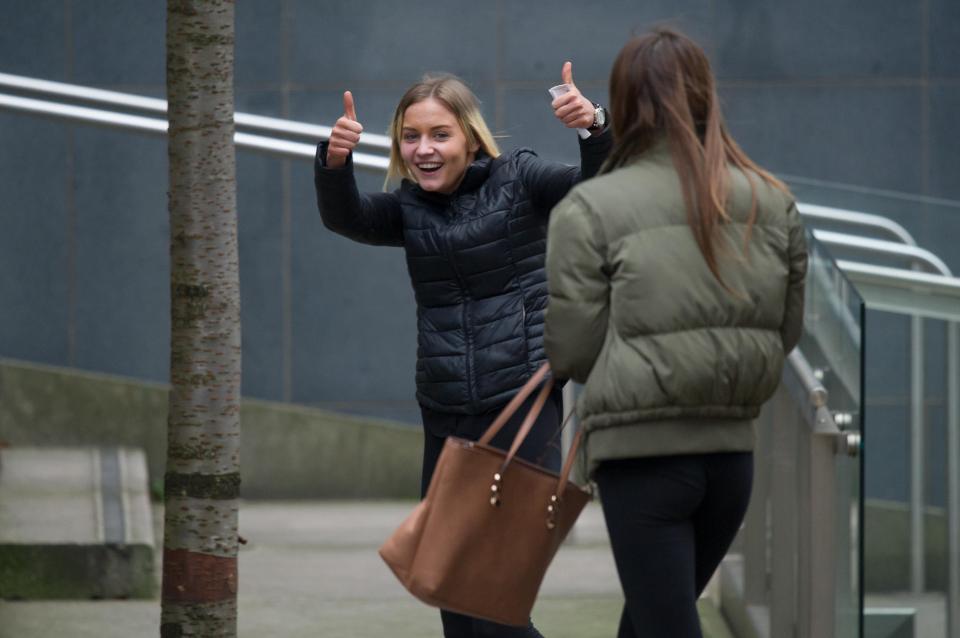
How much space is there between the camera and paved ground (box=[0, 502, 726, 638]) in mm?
5523

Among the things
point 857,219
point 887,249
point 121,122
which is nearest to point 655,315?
point 887,249

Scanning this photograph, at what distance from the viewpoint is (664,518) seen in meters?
3.18

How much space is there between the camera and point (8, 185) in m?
8.58

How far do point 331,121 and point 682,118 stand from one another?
18.6 ft

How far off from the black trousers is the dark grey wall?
4684mm

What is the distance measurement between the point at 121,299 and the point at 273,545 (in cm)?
203

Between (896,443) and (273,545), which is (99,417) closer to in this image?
(273,545)

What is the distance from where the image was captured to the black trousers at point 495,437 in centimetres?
393

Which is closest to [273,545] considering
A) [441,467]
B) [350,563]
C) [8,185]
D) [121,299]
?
[350,563]

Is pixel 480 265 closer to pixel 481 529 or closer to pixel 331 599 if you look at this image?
pixel 481 529

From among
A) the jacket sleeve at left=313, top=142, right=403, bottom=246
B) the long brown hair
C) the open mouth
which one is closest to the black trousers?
the jacket sleeve at left=313, top=142, right=403, bottom=246

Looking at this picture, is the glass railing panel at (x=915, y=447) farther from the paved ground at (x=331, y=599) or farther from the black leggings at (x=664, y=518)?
the black leggings at (x=664, y=518)

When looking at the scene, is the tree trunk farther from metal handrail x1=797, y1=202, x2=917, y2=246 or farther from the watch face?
metal handrail x1=797, y1=202, x2=917, y2=246

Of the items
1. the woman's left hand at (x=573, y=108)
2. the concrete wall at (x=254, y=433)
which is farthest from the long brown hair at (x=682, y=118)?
the concrete wall at (x=254, y=433)
